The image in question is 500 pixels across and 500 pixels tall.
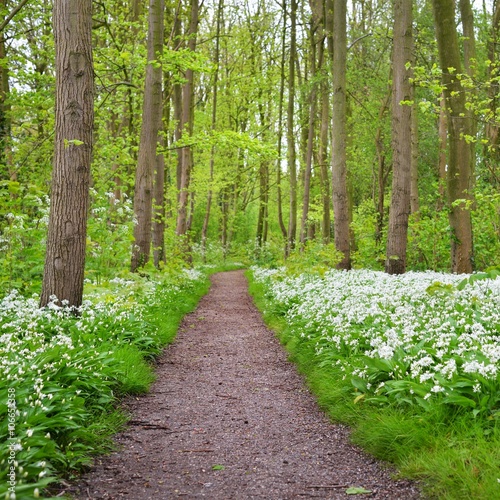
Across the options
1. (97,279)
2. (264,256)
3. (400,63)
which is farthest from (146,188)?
(264,256)

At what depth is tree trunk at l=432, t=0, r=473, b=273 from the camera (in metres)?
11.0

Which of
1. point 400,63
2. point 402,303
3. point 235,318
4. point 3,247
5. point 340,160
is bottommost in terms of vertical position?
point 235,318

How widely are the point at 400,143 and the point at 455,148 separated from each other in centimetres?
150

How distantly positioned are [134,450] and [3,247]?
5050 mm

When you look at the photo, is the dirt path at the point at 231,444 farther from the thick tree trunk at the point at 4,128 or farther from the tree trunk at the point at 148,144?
the thick tree trunk at the point at 4,128

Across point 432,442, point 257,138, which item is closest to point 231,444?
point 432,442

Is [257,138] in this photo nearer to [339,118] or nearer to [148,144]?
[339,118]

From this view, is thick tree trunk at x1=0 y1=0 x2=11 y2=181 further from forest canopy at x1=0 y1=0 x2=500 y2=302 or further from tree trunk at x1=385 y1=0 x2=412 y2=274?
tree trunk at x1=385 y1=0 x2=412 y2=274

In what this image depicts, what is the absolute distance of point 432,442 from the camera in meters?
3.73

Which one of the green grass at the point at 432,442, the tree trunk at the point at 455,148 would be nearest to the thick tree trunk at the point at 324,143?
the tree trunk at the point at 455,148

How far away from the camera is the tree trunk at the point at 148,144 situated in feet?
43.8

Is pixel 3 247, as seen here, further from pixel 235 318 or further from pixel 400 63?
pixel 400 63

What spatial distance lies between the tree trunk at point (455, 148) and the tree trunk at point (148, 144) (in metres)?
6.97

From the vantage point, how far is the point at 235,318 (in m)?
12.3
